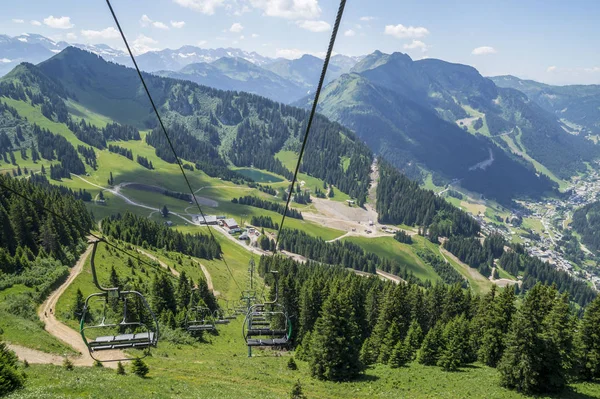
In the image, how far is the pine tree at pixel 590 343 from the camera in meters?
44.3

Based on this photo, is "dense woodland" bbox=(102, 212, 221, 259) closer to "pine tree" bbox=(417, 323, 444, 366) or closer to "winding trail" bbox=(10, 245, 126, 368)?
"winding trail" bbox=(10, 245, 126, 368)

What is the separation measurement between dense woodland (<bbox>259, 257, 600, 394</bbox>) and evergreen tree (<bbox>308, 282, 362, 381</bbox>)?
0.14 metres

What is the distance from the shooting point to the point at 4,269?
64188 millimetres

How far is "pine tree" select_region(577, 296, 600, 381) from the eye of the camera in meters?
44.3

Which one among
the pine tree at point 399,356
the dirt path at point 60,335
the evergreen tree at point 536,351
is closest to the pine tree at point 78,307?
the dirt path at point 60,335

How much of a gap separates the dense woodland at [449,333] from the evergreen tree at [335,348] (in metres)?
0.14

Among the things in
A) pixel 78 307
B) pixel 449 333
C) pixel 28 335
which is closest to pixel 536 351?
pixel 449 333

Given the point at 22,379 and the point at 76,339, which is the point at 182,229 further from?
the point at 22,379

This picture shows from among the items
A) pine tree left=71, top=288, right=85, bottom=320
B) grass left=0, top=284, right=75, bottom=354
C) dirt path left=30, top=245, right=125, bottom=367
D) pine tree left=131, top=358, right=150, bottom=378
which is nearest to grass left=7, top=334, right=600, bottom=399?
pine tree left=131, top=358, right=150, bottom=378

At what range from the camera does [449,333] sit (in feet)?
184

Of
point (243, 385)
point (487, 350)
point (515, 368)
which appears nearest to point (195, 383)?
point (243, 385)

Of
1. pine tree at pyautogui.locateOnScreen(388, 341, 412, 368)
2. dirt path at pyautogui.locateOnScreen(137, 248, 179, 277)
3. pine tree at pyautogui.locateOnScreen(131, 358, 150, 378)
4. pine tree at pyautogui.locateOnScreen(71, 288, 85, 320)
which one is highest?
pine tree at pyautogui.locateOnScreen(131, 358, 150, 378)

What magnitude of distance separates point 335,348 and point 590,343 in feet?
108

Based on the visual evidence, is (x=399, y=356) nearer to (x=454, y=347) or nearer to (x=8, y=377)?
(x=454, y=347)
